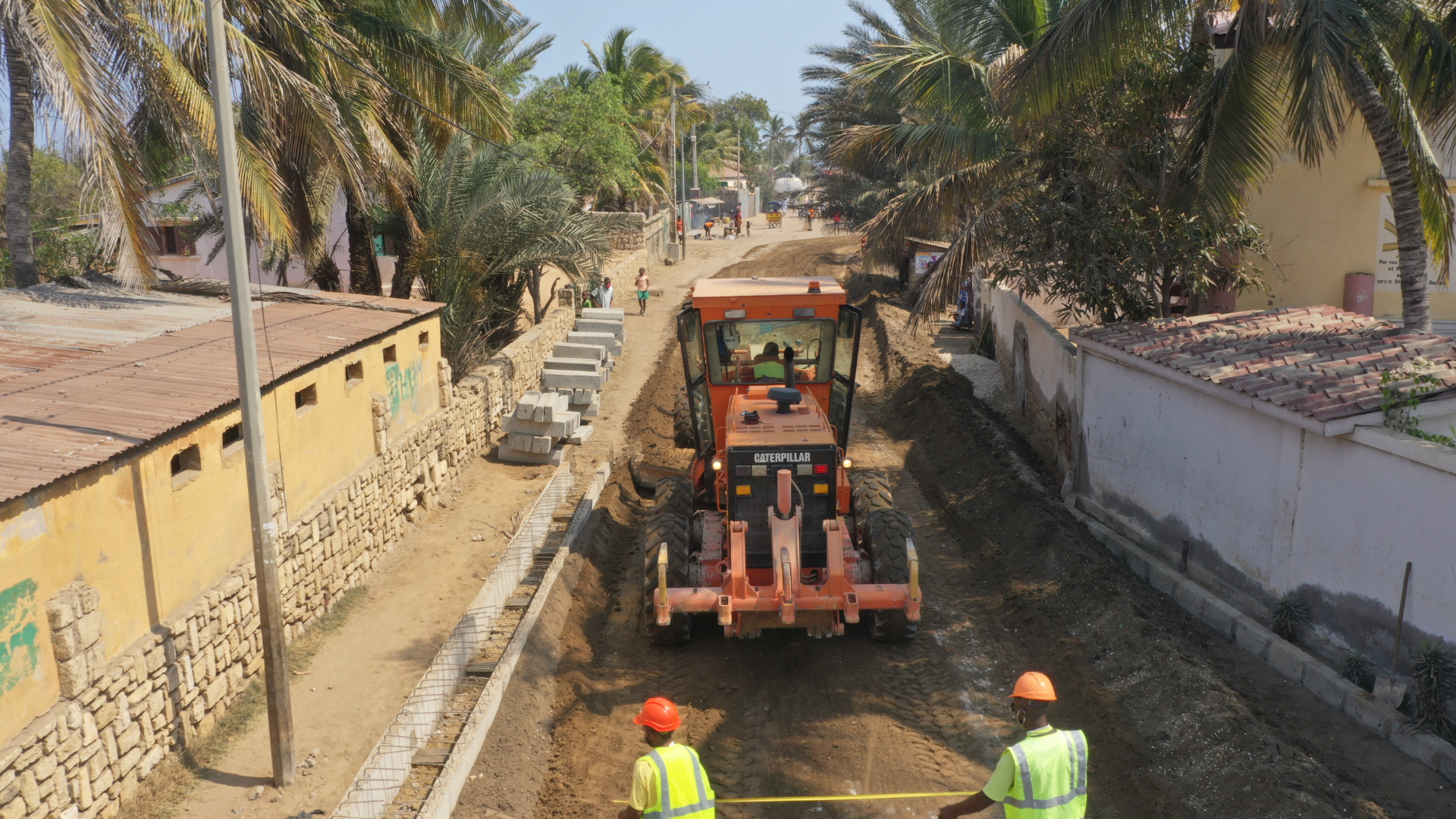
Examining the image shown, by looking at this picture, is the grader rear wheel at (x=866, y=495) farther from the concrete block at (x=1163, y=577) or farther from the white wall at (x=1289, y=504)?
the white wall at (x=1289, y=504)

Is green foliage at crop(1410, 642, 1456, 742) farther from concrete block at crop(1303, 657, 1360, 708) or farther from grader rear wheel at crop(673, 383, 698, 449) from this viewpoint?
grader rear wheel at crop(673, 383, 698, 449)

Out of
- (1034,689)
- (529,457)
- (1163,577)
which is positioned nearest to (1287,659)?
(1163,577)

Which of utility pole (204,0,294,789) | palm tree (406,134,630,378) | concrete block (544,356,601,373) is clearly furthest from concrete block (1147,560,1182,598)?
palm tree (406,134,630,378)

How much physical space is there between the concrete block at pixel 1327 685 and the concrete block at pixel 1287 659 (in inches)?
2.0

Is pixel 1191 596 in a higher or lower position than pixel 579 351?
lower

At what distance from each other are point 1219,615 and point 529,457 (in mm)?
10173

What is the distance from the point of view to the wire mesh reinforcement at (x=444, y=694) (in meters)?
6.73

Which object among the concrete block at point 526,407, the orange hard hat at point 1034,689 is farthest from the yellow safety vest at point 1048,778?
the concrete block at point 526,407

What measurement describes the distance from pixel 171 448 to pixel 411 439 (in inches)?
204

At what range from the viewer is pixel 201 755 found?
7.83 metres

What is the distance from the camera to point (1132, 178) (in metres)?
13.0

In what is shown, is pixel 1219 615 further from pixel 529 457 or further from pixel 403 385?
pixel 529 457

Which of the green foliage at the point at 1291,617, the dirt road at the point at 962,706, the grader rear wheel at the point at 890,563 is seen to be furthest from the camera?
the grader rear wheel at the point at 890,563

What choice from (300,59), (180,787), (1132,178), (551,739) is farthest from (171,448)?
(1132,178)
